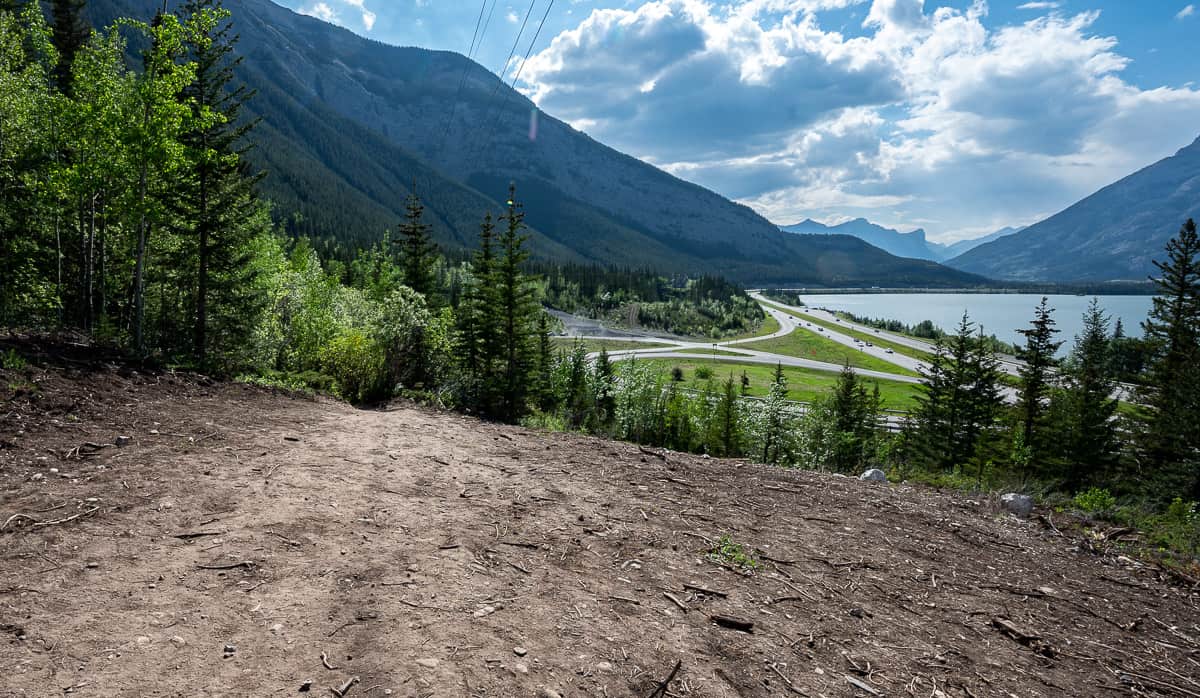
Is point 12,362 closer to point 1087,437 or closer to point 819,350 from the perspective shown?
point 1087,437

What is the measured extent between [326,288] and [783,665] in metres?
45.7

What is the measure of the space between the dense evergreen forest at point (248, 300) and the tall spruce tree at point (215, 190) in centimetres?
8

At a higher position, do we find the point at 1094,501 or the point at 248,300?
the point at 248,300

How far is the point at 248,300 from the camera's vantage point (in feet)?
74.0

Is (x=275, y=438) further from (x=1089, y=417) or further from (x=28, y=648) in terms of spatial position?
(x=1089, y=417)

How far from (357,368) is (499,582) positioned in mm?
15791

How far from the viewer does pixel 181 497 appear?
21.2 ft

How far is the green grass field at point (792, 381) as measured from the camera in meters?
87.4

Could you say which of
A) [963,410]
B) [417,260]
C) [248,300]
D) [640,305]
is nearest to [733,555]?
[248,300]

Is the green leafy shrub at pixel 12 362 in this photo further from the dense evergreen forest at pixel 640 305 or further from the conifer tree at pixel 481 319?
the dense evergreen forest at pixel 640 305

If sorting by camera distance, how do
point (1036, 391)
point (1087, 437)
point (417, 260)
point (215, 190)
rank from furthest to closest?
point (417, 260) < point (1036, 391) < point (1087, 437) < point (215, 190)

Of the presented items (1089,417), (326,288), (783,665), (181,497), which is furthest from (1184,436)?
(326,288)

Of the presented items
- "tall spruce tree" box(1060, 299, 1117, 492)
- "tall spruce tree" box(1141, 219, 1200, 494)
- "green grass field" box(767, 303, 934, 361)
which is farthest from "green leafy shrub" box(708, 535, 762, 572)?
"green grass field" box(767, 303, 934, 361)

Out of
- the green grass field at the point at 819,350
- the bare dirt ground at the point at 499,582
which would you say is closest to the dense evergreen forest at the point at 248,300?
the bare dirt ground at the point at 499,582
